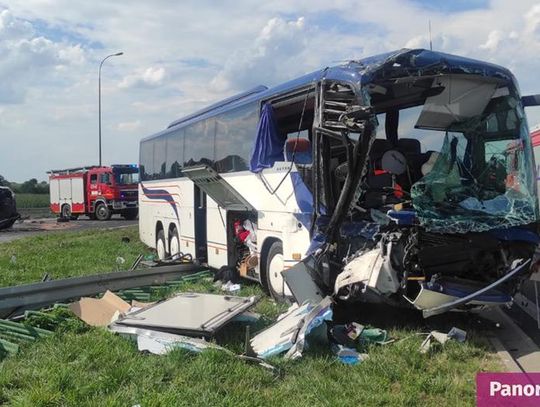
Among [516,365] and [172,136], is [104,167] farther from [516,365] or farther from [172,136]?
[516,365]

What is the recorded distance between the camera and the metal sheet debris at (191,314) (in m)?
6.05

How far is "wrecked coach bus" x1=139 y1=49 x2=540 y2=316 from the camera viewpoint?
6250 mm

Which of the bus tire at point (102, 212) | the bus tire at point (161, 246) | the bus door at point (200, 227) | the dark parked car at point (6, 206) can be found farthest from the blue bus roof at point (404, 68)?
the bus tire at point (102, 212)

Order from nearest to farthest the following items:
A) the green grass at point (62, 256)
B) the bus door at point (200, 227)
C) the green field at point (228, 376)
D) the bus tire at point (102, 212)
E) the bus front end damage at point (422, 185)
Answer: the green field at point (228, 376)
the bus front end damage at point (422, 185)
the green grass at point (62, 256)
the bus door at point (200, 227)
the bus tire at point (102, 212)

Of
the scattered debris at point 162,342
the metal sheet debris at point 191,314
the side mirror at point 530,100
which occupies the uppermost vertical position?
the side mirror at point 530,100

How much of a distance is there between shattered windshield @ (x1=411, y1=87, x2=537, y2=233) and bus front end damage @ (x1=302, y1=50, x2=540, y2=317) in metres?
0.01

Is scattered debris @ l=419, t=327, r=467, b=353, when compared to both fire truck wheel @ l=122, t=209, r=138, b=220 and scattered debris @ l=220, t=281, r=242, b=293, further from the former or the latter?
fire truck wheel @ l=122, t=209, r=138, b=220

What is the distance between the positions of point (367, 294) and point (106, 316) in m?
3.14

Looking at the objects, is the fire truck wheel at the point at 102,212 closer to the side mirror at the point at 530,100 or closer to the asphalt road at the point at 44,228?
the asphalt road at the point at 44,228

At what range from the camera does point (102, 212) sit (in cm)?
3562

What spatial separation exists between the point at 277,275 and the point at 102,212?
28.7m

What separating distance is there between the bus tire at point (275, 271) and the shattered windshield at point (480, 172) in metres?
2.59

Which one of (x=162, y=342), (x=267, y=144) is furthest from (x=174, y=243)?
(x=162, y=342)

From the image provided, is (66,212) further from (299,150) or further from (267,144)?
(299,150)
